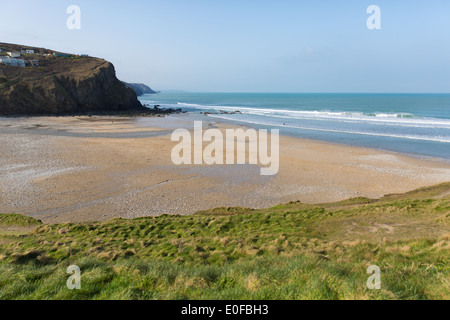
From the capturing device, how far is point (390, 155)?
23953 mm

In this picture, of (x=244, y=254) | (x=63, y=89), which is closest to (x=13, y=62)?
(x=63, y=89)

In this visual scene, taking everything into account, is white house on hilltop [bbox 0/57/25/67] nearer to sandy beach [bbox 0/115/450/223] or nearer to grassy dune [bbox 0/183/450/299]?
sandy beach [bbox 0/115/450/223]

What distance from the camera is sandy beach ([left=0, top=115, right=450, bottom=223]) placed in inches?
522

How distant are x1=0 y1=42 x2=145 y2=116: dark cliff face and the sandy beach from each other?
33440 mm

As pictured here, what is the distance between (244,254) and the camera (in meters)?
6.95

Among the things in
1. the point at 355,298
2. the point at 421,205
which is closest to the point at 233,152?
the point at 421,205

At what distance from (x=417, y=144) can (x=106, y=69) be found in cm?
6777

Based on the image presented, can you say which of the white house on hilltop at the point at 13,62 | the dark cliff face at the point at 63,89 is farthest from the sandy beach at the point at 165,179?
the white house on hilltop at the point at 13,62

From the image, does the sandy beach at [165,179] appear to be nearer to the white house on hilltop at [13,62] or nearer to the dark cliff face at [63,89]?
the dark cliff face at [63,89]

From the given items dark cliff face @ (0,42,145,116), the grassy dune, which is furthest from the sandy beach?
dark cliff face @ (0,42,145,116)

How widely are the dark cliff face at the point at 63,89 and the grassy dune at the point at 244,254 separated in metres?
→ 53.8

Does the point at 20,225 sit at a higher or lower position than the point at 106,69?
lower

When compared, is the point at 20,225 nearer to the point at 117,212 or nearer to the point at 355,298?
the point at 117,212

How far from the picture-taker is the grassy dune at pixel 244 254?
4004mm
